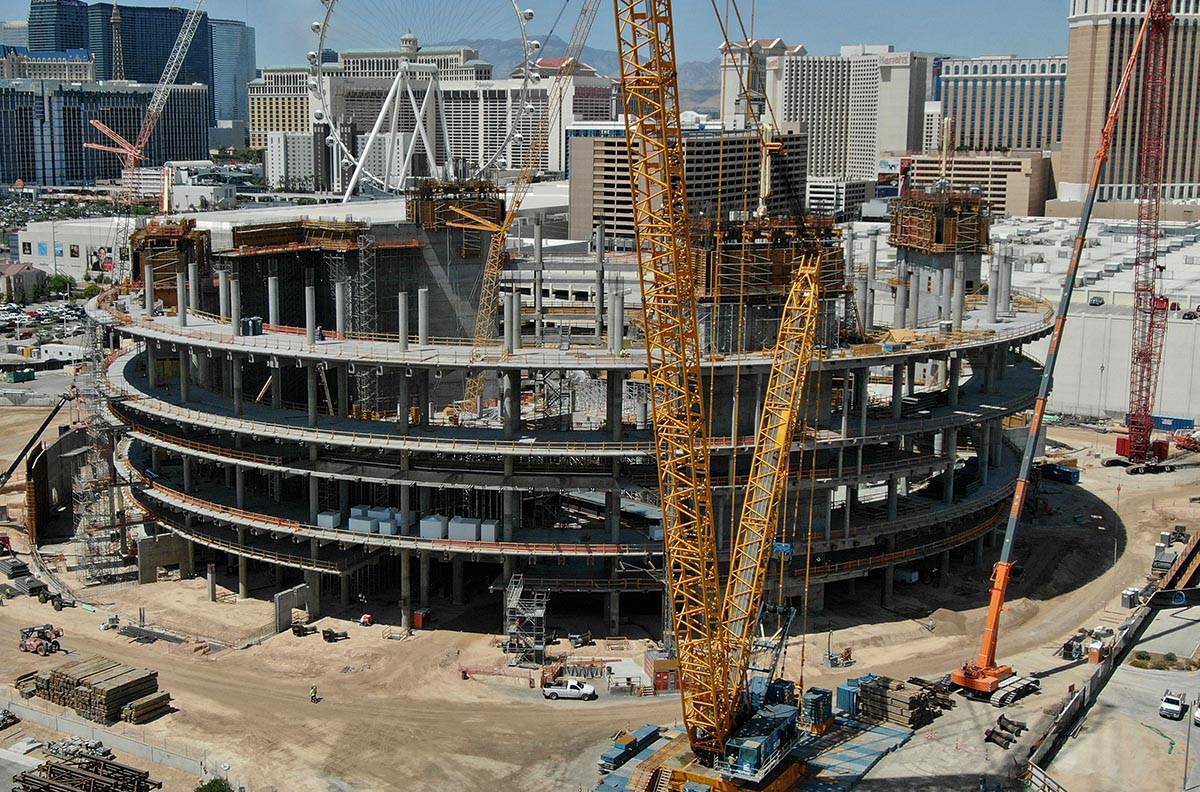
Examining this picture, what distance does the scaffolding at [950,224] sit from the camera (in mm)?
97438

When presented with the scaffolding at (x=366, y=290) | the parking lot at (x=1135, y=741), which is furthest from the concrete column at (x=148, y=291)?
the parking lot at (x=1135, y=741)

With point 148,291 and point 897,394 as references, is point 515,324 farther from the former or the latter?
point 148,291

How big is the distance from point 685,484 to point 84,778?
26.2 meters

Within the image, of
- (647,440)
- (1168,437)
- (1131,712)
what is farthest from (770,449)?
(1168,437)

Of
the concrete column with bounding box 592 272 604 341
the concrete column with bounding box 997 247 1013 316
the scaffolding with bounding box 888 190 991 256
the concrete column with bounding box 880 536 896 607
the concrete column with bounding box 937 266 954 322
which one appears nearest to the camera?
the concrete column with bounding box 880 536 896 607

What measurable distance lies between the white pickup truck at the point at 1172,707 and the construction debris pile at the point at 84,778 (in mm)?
43144

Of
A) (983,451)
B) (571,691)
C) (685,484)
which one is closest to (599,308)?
(983,451)

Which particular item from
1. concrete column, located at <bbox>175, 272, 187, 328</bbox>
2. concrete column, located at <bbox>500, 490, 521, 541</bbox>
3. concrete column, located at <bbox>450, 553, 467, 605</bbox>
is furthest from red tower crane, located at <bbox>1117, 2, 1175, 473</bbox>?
concrete column, located at <bbox>175, 272, 187, 328</bbox>

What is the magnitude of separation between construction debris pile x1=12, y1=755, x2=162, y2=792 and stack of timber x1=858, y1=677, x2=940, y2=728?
30124 millimetres

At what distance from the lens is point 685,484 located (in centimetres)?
5988

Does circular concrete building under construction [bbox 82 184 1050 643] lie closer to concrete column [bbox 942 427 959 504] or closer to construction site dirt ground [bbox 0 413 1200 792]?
concrete column [bbox 942 427 959 504]

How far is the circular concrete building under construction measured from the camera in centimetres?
7506

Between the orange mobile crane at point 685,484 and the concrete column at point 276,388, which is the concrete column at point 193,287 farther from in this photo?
the orange mobile crane at point 685,484

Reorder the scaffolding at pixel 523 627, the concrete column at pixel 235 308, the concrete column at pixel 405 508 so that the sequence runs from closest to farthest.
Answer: the scaffolding at pixel 523 627
the concrete column at pixel 405 508
the concrete column at pixel 235 308
